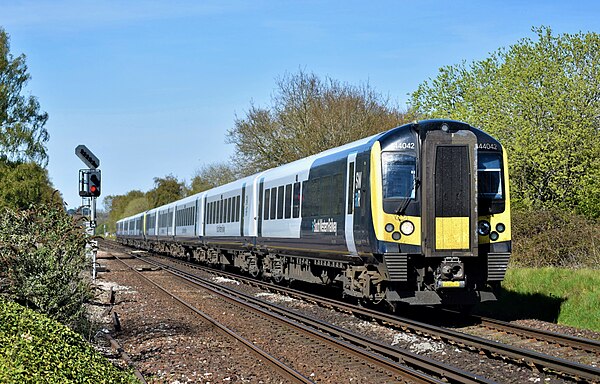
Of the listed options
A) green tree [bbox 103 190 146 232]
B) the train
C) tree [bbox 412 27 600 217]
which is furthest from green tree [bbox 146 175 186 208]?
the train

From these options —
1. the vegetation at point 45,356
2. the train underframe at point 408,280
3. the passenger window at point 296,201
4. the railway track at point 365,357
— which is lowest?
the railway track at point 365,357

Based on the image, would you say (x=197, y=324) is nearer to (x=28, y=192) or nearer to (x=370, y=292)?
(x=370, y=292)

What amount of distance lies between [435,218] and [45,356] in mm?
6769

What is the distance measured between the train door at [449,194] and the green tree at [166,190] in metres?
87.2

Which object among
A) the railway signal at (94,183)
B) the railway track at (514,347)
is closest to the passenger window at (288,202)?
the railway track at (514,347)

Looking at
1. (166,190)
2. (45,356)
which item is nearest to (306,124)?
(45,356)

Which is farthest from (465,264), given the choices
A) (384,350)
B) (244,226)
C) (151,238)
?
(151,238)

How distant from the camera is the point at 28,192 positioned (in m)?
34.8

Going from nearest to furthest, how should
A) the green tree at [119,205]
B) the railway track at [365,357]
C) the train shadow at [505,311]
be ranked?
the railway track at [365,357]
the train shadow at [505,311]
the green tree at [119,205]

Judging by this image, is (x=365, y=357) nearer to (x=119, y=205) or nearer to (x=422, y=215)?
(x=422, y=215)

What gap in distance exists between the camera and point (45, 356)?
6719 mm

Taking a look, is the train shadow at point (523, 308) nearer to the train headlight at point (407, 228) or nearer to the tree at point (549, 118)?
the train headlight at point (407, 228)

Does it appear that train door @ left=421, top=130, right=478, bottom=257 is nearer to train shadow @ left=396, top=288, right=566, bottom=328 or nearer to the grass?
train shadow @ left=396, top=288, right=566, bottom=328

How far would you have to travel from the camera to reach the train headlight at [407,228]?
1182 centimetres
